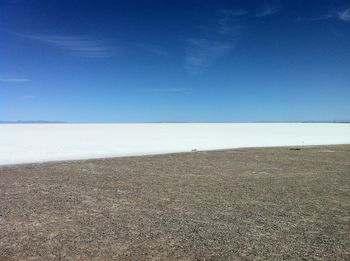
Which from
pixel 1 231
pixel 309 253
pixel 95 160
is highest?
pixel 95 160

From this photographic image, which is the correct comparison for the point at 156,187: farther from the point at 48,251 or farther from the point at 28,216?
the point at 48,251

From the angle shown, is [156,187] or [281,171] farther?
[281,171]

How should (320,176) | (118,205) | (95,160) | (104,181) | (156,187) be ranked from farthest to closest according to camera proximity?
(95,160) < (320,176) < (104,181) < (156,187) < (118,205)

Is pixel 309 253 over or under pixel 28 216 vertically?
under

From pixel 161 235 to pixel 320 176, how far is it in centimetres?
871

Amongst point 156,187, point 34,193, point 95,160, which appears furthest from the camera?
point 95,160

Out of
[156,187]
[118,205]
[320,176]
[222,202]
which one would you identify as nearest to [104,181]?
[156,187]

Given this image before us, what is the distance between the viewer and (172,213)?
8.85 meters

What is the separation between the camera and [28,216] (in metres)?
8.45

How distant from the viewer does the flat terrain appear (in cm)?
656

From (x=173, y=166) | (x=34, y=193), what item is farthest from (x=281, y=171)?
(x=34, y=193)

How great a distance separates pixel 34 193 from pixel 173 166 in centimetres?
674

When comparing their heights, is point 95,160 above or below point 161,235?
above

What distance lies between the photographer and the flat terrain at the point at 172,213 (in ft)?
21.5
